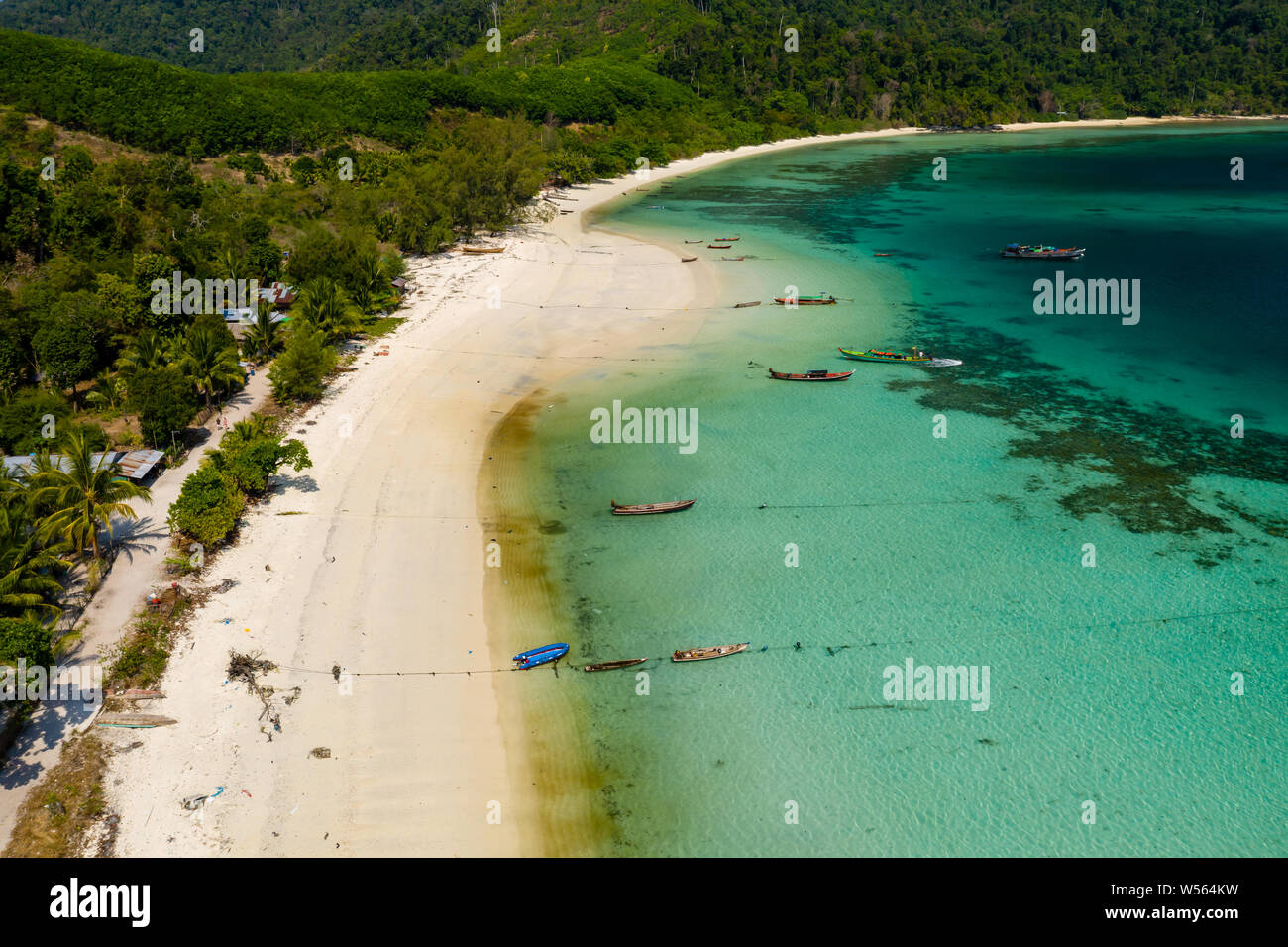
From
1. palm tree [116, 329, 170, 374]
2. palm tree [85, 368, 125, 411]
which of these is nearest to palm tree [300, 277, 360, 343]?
palm tree [116, 329, 170, 374]

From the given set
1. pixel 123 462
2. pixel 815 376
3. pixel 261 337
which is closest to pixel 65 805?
pixel 123 462

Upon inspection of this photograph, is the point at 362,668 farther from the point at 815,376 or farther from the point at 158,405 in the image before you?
the point at 815,376

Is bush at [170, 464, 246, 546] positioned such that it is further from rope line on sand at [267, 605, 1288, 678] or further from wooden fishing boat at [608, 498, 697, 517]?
wooden fishing boat at [608, 498, 697, 517]

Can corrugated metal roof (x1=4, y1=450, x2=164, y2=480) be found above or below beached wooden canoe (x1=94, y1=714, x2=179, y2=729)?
above

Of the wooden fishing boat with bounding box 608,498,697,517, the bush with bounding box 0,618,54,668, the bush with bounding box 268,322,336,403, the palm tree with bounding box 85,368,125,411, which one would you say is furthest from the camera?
the bush with bounding box 268,322,336,403

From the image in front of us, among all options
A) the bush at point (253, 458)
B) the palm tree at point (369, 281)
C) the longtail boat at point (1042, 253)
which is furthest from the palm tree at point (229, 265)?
the longtail boat at point (1042, 253)

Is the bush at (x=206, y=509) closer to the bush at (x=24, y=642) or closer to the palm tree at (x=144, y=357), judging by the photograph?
the bush at (x=24, y=642)

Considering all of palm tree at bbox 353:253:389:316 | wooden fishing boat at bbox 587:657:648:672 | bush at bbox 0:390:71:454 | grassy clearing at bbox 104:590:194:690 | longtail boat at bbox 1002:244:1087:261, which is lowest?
wooden fishing boat at bbox 587:657:648:672

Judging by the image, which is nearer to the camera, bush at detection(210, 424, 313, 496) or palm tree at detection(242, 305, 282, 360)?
bush at detection(210, 424, 313, 496)

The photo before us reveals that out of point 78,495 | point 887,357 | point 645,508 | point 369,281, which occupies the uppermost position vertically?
point 369,281
